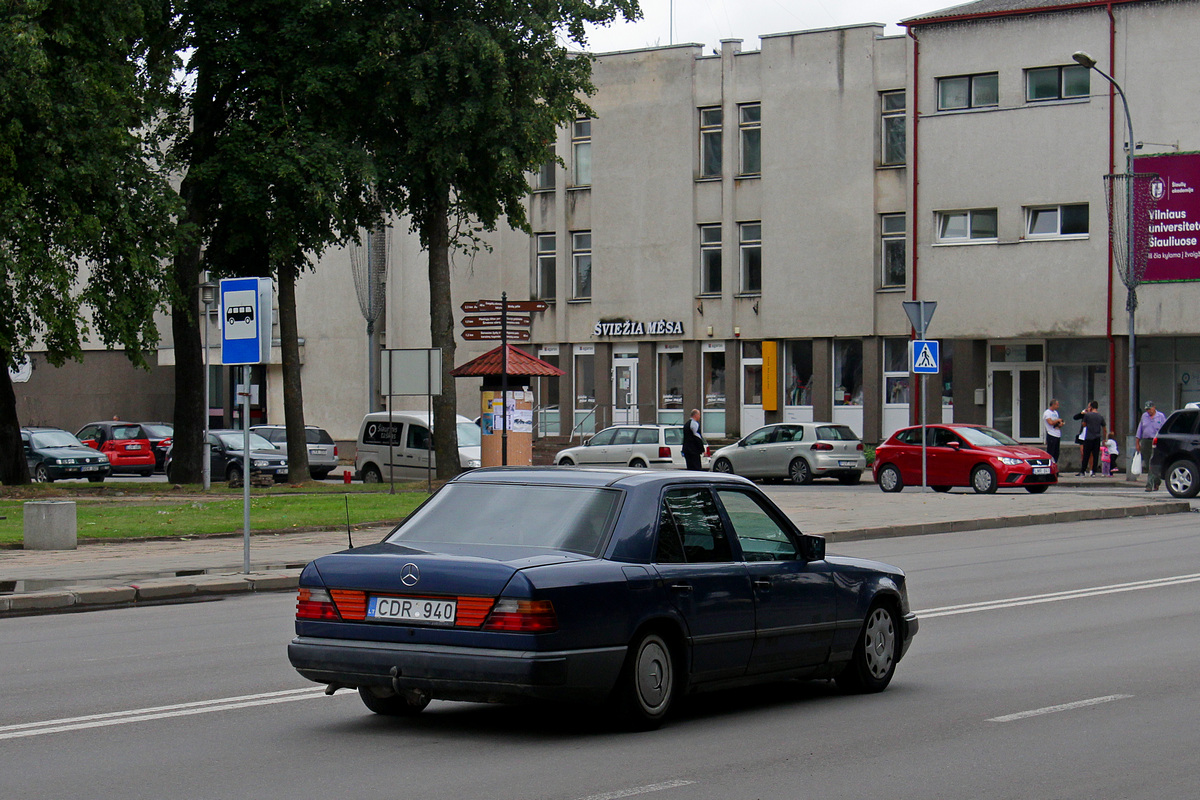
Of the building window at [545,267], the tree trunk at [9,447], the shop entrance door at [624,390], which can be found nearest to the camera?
the tree trunk at [9,447]

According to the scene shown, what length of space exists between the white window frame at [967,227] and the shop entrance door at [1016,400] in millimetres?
3730

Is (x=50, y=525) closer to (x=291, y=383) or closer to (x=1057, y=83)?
(x=291, y=383)

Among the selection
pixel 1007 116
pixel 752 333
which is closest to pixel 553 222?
pixel 752 333

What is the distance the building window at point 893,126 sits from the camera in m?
46.5

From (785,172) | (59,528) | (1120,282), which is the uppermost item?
(785,172)

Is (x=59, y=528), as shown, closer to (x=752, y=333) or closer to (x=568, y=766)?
(x=568, y=766)

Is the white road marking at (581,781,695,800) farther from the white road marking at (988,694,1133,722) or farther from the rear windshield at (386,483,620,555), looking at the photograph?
the white road marking at (988,694,1133,722)

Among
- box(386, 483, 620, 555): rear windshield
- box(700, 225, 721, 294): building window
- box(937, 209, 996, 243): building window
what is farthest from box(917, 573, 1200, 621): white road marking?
box(700, 225, 721, 294): building window

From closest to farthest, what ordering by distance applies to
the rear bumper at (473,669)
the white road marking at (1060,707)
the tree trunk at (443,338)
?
the rear bumper at (473,669), the white road marking at (1060,707), the tree trunk at (443,338)

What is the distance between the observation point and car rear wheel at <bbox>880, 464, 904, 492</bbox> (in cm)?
3388

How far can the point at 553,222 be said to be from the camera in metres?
53.1

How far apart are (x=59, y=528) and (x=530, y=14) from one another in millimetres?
18588

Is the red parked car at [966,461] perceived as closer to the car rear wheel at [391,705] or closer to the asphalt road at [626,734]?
the asphalt road at [626,734]

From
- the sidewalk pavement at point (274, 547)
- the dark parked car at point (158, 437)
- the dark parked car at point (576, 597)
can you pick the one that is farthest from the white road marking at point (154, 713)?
the dark parked car at point (158, 437)
